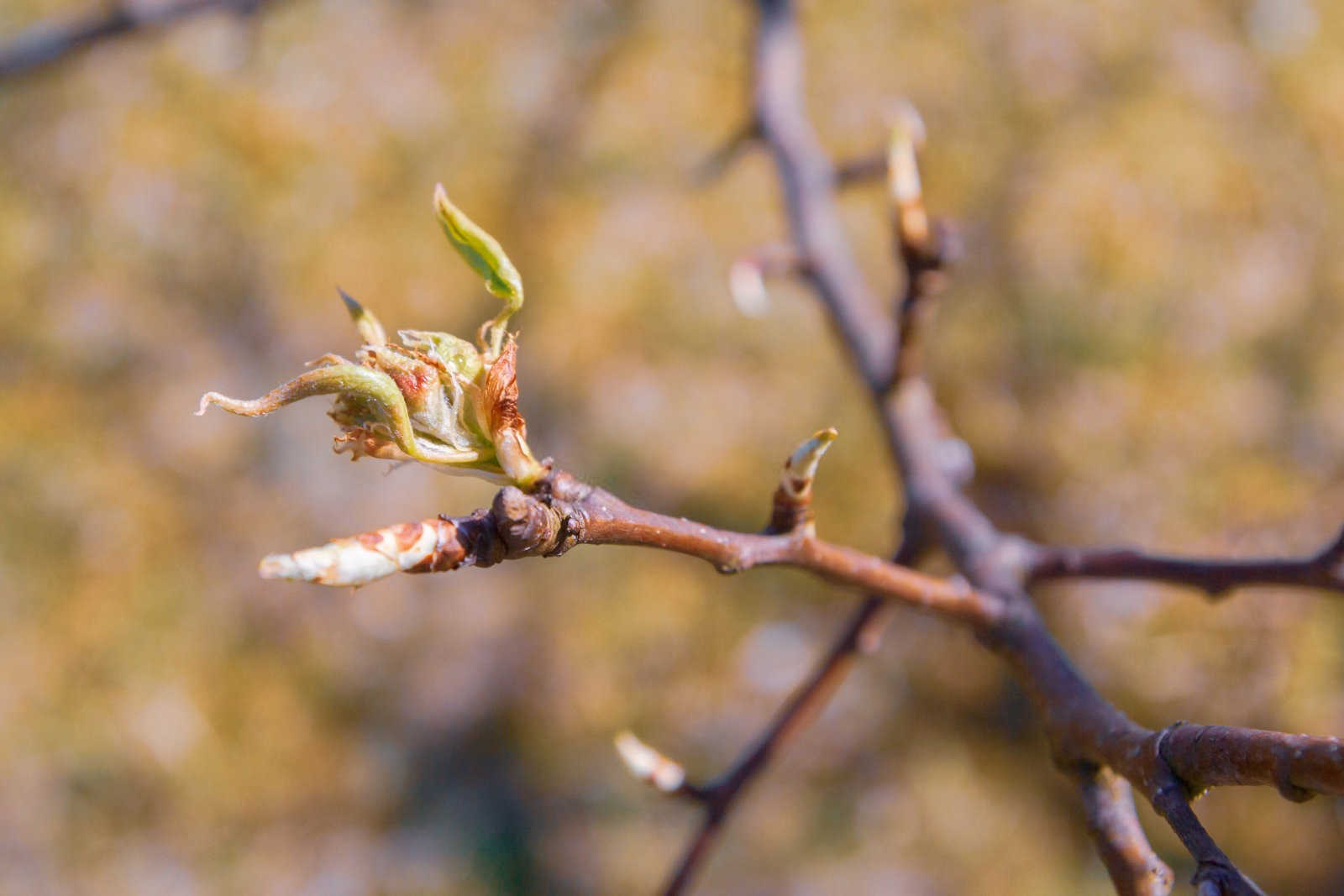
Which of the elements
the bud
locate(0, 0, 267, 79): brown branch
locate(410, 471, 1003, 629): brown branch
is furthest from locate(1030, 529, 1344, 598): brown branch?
locate(0, 0, 267, 79): brown branch

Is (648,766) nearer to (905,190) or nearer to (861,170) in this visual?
(905,190)

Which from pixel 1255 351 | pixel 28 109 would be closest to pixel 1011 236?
pixel 1255 351

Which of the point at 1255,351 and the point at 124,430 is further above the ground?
the point at 1255,351

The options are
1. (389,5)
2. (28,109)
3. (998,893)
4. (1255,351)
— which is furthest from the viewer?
(389,5)

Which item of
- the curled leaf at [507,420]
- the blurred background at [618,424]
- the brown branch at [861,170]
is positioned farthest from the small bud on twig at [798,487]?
the blurred background at [618,424]

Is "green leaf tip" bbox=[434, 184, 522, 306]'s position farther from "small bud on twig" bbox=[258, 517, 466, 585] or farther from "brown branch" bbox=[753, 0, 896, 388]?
"brown branch" bbox=[753, 0, 896, 388]

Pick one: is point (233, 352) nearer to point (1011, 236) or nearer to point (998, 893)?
point (1011, 236)

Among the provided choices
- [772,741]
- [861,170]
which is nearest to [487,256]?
[772,741]
